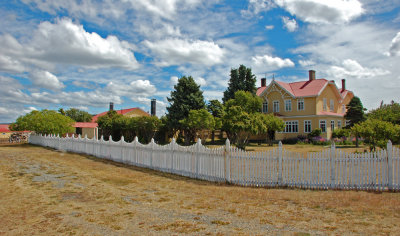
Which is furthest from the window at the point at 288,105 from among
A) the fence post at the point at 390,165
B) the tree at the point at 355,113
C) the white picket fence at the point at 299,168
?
the fence post at the point at 390,165

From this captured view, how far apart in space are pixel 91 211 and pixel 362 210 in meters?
6.49

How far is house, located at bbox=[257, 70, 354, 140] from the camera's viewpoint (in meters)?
35.3

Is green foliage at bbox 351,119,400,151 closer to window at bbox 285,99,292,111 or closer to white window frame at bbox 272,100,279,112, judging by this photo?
window at bbox 285,99,292,111

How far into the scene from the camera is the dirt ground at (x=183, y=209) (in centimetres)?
551

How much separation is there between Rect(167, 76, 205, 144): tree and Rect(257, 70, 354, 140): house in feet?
33.6

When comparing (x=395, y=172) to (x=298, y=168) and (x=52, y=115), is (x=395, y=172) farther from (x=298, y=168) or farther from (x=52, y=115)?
(x=52, y=115)

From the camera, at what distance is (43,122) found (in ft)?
105

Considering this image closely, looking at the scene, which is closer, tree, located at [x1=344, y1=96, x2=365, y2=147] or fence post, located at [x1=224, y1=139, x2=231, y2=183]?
fence post, located at [x1=224, y1=139, x2=231, y2=183]

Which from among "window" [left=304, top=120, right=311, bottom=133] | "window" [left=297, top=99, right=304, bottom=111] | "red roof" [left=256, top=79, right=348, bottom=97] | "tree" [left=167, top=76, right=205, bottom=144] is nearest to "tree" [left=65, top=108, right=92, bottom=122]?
"tree" [left=167, top=76, right=205, bottom=144]

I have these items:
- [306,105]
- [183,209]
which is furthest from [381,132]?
[306,105]

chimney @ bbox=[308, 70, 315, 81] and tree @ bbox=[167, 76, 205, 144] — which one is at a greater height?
chimney @ bbox=[308, 70, 315, 81]

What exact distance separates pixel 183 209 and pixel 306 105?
3283 cm

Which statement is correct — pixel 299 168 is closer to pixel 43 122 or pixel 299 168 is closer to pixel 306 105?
pixel 306 105

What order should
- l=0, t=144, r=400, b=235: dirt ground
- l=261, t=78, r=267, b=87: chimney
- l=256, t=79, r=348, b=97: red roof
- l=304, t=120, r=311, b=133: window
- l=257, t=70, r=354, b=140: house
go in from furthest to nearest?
1. l=261, t=78, r=267, b=87: chimney
2. l=256, t=79, r=348, b=97: red roof
3. l=304, t=120, r=311, b=133: window
4. l=257, t=70, r=354, b=140: house
5. l=0, t=144, r=400, b=235: dirt ground
